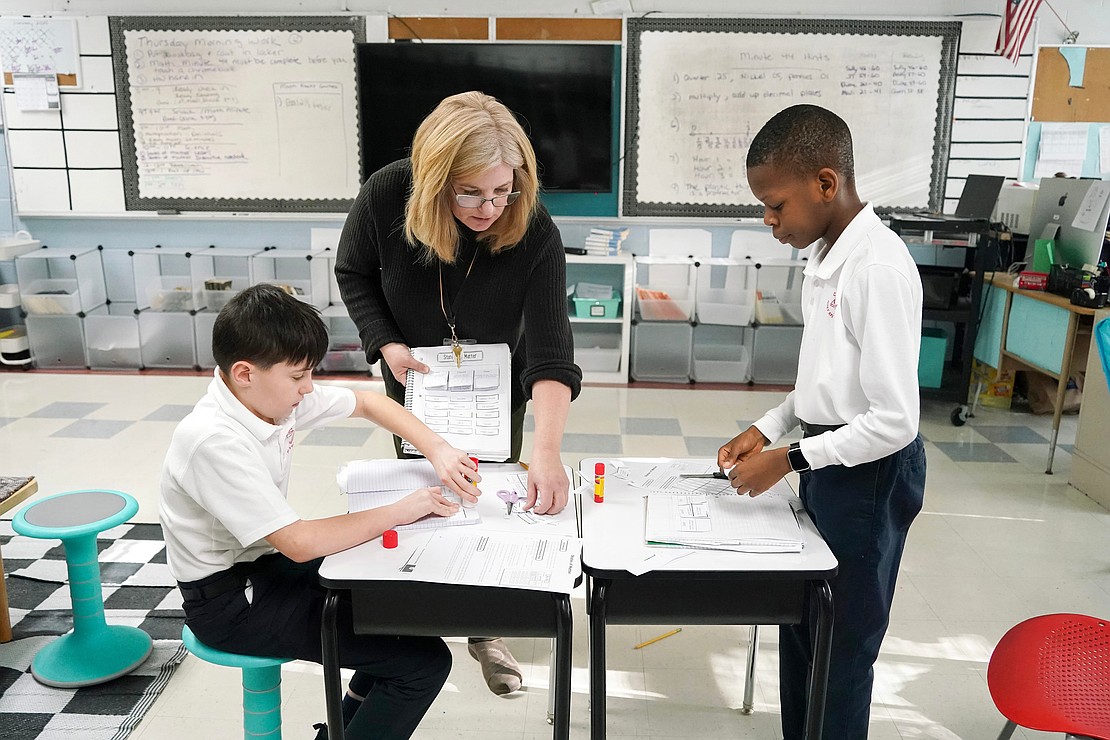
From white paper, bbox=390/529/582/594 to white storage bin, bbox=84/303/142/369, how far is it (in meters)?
Result: 4.21

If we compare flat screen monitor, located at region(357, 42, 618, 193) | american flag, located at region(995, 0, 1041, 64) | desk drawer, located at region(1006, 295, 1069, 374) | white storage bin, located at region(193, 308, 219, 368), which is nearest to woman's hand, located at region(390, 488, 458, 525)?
desk drawer, located at region(1006, 295, 1069, 374)

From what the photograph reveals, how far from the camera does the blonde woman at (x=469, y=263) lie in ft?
5.25

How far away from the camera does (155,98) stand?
486 cm

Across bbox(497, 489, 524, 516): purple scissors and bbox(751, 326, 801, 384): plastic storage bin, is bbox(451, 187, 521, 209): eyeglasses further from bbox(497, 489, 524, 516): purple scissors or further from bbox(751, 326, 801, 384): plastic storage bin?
bbox(751, 326, 801, 384): plastic storage bin

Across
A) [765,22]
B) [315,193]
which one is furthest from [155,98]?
[765,22]

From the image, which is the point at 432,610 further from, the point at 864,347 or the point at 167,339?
the point at 167,339

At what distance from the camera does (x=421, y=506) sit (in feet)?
4.84

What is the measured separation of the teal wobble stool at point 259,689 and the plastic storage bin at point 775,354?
12.4 ft

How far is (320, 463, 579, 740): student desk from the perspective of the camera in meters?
1.32

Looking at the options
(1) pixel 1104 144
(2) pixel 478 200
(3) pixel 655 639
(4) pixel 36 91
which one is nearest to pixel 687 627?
(3) pixel 655 639

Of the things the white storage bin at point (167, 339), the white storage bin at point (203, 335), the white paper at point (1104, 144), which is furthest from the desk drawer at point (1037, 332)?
the white storage bin at point (167, 339)

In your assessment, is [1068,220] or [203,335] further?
[203,335]

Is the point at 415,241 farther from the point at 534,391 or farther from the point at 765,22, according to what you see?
the point at 765,22

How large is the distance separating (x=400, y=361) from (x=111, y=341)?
12.8 ft
